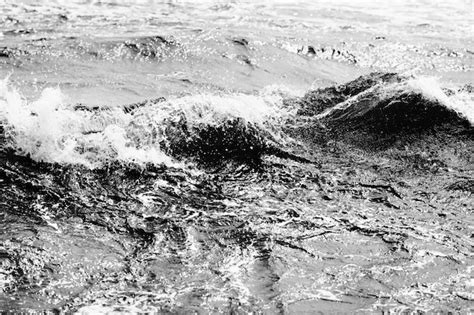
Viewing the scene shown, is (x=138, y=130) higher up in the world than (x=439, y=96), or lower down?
lower down

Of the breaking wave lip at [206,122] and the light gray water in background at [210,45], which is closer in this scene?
the breaking wave lip at [206,122]

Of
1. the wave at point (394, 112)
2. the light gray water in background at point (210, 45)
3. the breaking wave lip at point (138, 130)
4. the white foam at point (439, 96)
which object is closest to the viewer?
the breaking wave lip at point (138, 130)

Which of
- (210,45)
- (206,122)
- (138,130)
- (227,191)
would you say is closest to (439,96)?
(206,122)

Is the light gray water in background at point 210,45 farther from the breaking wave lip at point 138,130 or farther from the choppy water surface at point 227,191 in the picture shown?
the breaking wave lip at point 138,130

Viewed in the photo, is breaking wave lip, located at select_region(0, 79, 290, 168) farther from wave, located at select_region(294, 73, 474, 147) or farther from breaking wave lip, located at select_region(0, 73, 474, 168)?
wave, located at select_region(294, 73, 474, 147)

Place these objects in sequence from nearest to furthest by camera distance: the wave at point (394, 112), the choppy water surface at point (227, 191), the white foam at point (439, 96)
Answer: the choppy water surface at point (227, 191) < the wave at point (394, 112) < the white foam at point (439, 96)

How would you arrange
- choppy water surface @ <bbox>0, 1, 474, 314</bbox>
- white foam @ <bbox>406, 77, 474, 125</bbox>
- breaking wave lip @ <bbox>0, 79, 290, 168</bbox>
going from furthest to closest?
white foam @ <bbox>406, 77, 474, 125</bbox> → breaking wave lip @ <bbox>0, 79, 290, 168</bbox> → choppy water surface @ <bbox>0, 1, 474, 314</bbox>

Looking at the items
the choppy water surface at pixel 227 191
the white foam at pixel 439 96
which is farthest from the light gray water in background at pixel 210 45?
the white foam at pixel 439 96

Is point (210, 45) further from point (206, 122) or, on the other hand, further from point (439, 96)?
point (439, 96)

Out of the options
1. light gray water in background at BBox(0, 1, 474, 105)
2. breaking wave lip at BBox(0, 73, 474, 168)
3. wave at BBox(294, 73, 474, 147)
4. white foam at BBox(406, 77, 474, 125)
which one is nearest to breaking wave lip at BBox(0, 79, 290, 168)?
breaking wave lip at BBox(0, 73, 474, 168)
